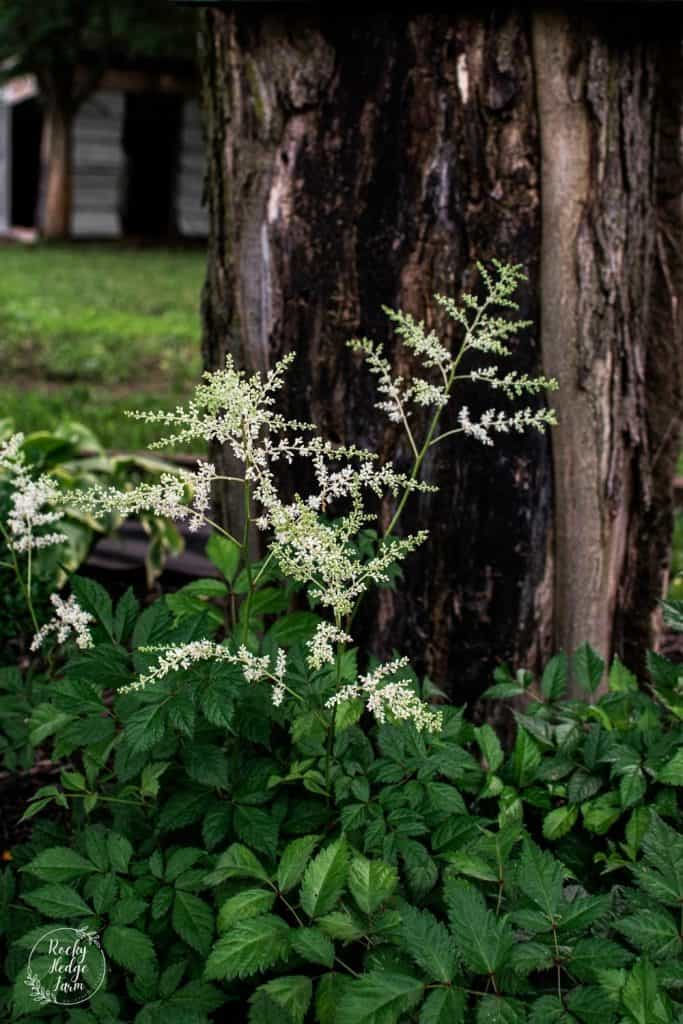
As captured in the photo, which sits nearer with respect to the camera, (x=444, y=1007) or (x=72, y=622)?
(x=444, y=1007)

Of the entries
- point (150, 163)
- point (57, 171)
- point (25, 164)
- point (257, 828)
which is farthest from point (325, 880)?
point (25, 164)

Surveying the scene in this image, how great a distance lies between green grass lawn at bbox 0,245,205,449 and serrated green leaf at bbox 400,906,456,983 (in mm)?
4229

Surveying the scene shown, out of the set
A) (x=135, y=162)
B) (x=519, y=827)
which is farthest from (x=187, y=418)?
(x=135, y=162)

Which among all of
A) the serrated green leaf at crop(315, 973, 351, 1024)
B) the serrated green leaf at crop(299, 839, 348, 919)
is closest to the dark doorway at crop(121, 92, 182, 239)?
the serrated green leaf at crop(299, 839, 348, 919)

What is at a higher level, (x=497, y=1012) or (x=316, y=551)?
(x=316, y=551)

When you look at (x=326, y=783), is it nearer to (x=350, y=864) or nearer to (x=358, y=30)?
(x=350, y=864)

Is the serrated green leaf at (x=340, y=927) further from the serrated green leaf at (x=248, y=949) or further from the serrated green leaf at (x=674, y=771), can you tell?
the serrated green leaf at (x=674, y=771)

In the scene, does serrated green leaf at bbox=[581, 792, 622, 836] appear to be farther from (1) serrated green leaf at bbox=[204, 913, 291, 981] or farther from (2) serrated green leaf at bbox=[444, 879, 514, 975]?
(1) serrated green leaf at bbox=[204, 913, 291, 981]

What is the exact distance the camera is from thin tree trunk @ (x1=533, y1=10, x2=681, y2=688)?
7.26ft

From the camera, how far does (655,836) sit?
150cm

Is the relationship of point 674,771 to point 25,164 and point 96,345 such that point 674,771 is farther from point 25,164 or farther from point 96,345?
point 25,164

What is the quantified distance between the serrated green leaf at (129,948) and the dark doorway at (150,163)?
69.5 feet

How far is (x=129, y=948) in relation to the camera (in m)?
1.52

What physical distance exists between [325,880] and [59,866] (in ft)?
1.36
